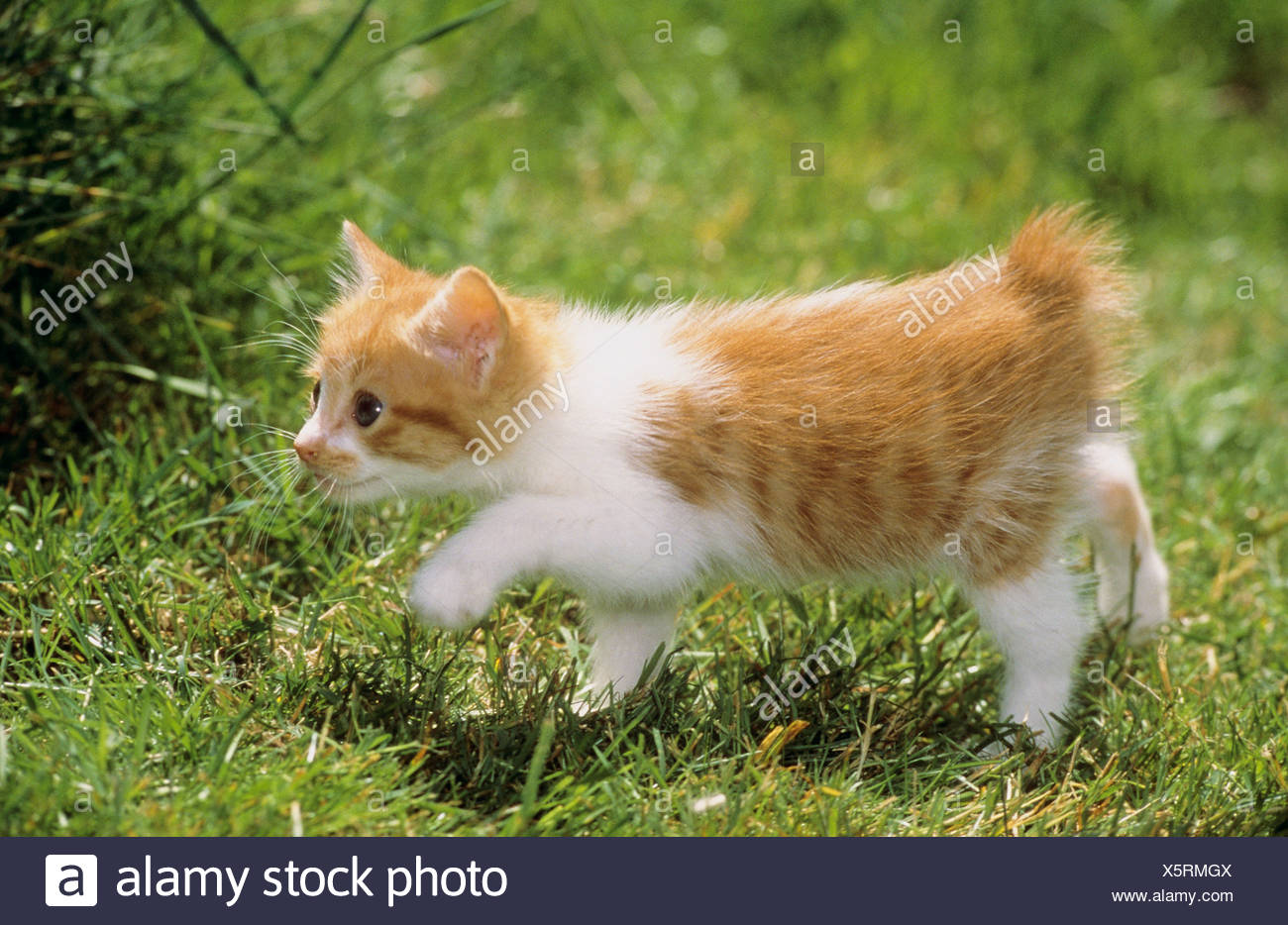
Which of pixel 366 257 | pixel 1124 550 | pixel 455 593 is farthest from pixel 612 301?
pixel 455 593

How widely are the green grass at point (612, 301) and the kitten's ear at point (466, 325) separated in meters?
0.68

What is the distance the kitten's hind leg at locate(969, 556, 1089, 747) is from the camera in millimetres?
3330

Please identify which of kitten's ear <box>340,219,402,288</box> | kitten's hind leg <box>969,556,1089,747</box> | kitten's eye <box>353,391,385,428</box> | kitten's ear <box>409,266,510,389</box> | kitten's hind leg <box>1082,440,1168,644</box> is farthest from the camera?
kitten's hind leg <box>1082,440,1168,644</box>

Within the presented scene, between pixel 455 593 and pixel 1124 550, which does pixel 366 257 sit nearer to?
pixel 455 593

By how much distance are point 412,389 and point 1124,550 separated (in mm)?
2041

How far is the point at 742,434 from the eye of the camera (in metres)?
3.04

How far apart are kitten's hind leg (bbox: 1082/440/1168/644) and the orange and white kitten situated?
0.59 feet

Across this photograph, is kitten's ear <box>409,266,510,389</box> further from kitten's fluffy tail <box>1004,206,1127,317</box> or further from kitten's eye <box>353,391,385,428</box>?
kitten's fluffy tail <box>1004,206,1127,317</box>

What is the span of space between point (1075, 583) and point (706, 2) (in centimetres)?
428

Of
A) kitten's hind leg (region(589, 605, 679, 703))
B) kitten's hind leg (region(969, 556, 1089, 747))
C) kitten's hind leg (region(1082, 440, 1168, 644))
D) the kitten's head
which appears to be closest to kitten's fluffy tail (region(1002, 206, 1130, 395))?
kitten's hind leg (region(1082, 440, 1168, 644))

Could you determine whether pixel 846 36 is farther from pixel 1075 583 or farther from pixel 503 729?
pixel 503 729

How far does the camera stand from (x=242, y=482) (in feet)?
12.7
